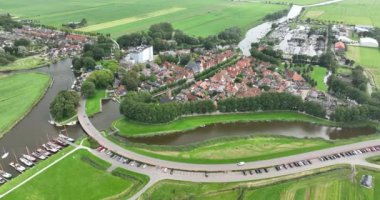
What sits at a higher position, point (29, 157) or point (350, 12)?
point (350, 12)

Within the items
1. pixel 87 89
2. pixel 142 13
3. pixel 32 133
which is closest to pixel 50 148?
pixel 32 133

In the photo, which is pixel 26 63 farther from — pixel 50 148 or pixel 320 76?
pixel 320 76

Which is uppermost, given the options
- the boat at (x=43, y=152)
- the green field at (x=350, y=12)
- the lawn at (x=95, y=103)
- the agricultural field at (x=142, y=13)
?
the agricultural field at (x=142, y=13)

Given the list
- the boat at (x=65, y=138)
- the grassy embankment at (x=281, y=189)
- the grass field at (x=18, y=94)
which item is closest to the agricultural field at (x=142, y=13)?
the grass field at (x=18, y=94)

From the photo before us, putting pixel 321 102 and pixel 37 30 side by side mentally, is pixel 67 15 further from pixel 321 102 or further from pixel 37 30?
pixel 321 102

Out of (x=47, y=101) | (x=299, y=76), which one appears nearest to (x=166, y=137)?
(x=47, y=101)

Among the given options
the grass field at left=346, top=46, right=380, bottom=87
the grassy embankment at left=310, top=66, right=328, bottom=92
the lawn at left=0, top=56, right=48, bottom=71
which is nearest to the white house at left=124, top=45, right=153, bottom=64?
the lawn at left=0, top=56, right=48, bottom=71

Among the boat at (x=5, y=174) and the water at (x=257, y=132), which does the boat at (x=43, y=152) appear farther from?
the water at (x=257, y=132)

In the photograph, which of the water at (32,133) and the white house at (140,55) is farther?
the white house at (140,55)
